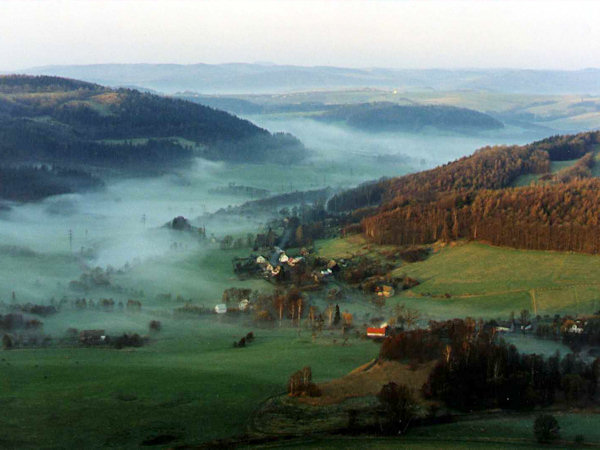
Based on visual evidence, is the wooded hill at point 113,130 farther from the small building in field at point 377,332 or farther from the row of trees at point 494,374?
the row of trees at point 494,374

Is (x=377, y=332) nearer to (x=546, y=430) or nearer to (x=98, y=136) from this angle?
(x=546, y=430)

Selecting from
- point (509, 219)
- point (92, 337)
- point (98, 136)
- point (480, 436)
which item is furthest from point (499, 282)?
point (98, 136)

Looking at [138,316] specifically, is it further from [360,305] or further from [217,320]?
[360,305]

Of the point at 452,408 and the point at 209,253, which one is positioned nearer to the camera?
the point at 452,408

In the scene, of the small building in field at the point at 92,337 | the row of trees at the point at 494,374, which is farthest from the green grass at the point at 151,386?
the row of trees at the point at 494,374

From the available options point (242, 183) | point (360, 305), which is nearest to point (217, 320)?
point (360, 305)

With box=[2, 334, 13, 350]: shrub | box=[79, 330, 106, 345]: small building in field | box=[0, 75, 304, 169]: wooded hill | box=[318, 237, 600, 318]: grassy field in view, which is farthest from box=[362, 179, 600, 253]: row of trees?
box=[0, 75, 304, 169]: wooded hill
